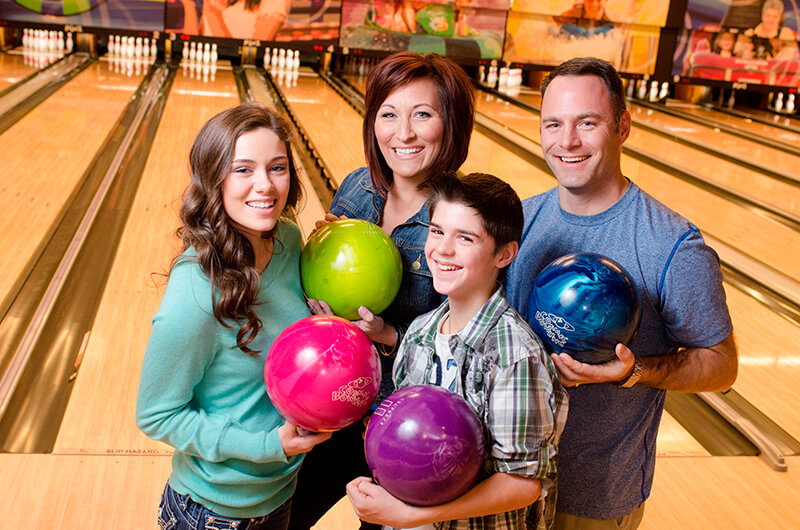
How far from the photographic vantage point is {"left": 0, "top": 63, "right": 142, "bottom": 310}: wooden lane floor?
3281 mm

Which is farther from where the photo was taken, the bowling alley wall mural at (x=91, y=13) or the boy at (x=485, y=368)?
the bowling alley wall mural at (x=91, y=13)

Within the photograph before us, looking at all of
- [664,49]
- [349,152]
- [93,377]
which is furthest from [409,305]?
[664,49]

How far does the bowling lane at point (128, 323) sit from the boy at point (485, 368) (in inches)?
A: 22.3

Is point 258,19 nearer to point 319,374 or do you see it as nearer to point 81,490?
point 81,490

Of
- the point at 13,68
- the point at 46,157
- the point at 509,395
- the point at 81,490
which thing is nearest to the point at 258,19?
the point at 13,68

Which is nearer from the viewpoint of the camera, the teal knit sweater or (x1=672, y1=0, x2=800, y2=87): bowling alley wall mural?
the teal knit sweater

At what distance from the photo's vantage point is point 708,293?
4.17 feet

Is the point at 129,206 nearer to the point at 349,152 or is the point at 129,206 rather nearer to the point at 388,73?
the point at 349,152

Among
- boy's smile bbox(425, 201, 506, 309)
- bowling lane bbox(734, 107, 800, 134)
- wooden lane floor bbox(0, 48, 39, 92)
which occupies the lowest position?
wooden lane floor bbox(0, 48, 39, 92)

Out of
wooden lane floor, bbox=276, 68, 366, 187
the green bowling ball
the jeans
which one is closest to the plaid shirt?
the green bowling ball

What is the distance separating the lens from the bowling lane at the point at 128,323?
214 centimetres

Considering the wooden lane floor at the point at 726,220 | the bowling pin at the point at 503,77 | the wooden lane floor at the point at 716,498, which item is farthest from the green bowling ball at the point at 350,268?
the bowling pin at the point at 503,77

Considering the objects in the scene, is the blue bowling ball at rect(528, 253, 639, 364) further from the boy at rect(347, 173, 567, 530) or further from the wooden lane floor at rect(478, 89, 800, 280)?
the wooden lane floor at rect(478, 89, 800, 280)

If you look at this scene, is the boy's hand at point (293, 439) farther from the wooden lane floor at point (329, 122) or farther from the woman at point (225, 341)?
the wooden lane floor at point (329, 122)
